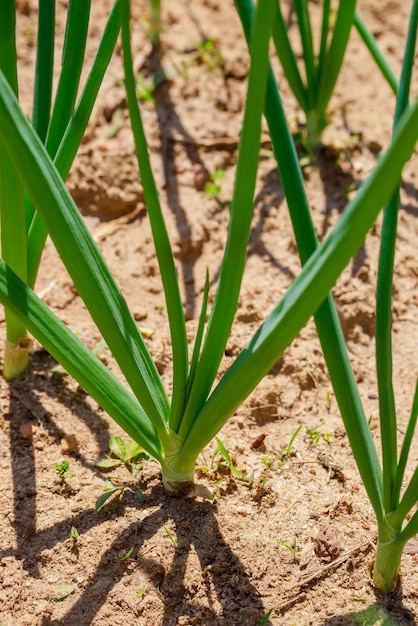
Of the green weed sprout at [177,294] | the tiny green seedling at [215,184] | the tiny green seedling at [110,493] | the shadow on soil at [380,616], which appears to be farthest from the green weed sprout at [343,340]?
the tiny green seedling at [215,184]

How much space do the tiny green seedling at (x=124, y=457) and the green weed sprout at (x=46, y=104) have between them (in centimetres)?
35

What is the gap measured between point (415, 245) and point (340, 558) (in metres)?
1.00

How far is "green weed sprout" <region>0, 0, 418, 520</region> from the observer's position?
3.01 feet

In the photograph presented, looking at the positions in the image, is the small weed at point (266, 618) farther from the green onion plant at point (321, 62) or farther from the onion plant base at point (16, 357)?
the green onion plant at point (321, 62)

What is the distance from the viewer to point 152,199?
114 cm

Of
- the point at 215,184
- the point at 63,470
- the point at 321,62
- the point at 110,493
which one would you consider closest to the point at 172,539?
the point at 110,493

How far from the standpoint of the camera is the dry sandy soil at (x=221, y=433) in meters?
1.25

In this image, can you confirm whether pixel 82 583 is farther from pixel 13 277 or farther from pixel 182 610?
pixel 13 277

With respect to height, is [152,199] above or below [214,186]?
below

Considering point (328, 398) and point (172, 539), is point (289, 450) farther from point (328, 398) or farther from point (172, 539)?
point (172, 539)

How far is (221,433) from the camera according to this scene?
1546mm

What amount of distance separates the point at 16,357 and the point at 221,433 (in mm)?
469

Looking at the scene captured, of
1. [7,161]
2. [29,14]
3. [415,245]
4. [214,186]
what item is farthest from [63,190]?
[29,14]

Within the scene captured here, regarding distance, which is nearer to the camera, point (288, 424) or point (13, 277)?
point (13, 277)
